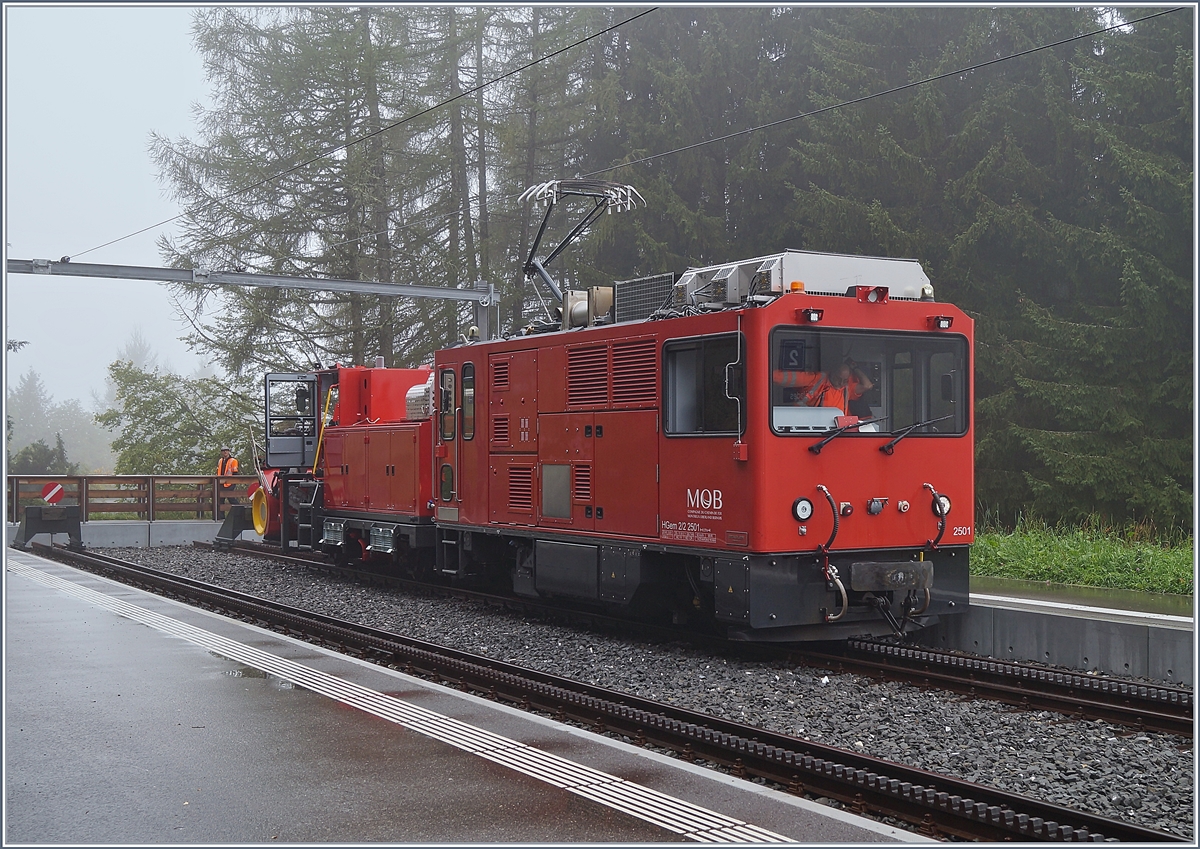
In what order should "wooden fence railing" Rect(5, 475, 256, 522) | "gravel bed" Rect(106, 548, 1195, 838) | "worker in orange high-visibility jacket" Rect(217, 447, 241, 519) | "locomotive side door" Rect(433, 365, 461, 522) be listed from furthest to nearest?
1. "worker in orange high-visibility jacket" Rect(217, 447, 241, 519)
2. "wooden fence railing" Rect(5, 475, 256, 522)
3. "locomotive side door" Rect(433, 365, 461, 522)
4. "gravel bed" Rect(106, 548, 1195, 838)

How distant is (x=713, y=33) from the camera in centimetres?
3194

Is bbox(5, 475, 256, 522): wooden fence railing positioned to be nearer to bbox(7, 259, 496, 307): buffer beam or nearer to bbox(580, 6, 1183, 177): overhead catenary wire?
bbox(7, 259, 496, 307): buffer beam

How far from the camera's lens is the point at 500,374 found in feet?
44.7

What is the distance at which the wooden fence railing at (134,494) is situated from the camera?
26109 millimetres

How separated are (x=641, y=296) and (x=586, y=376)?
1.01m

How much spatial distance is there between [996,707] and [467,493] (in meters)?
7.37

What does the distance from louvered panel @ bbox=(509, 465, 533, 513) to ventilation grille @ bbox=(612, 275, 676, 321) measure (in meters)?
2.22

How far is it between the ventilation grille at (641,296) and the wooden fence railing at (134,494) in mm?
17366

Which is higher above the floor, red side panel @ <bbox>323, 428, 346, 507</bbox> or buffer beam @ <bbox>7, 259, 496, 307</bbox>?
buffer beam @ <bbox>7, 259, 496, 307</bbox>

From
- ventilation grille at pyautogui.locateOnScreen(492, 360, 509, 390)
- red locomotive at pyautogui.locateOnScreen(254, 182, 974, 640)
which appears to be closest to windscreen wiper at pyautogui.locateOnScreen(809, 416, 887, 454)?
red locomotive at pyautogui.locateOnScreen(254, 182, 974, 640)

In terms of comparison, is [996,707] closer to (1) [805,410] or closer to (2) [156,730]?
(1) [805,410]

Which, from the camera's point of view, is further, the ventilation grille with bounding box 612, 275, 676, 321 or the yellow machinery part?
the yellow machinery part

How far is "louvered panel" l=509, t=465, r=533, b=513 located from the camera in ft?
42.7

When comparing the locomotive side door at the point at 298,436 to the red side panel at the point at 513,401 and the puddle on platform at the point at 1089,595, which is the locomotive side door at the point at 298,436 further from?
the puddle on platform at the point at 1089,595
